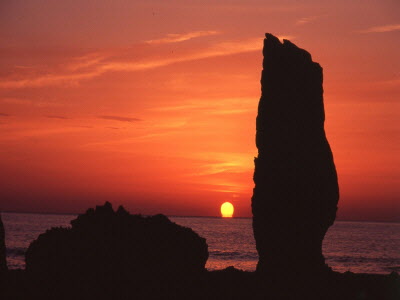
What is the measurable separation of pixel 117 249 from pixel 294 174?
8.56 meters

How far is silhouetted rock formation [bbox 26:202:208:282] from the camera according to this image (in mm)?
29703

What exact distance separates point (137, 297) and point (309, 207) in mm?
9083

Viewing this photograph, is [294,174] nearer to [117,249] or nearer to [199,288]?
[199,288]

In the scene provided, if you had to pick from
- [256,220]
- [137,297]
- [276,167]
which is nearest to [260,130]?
[276,167]

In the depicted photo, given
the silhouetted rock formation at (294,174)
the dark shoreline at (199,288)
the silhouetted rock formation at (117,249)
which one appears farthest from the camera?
the silhouetted rock formation at (294,174)

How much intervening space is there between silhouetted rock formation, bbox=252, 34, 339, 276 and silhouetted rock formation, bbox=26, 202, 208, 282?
3.47 meters

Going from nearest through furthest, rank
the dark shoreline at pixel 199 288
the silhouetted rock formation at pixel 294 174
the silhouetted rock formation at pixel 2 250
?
the silhouetted rock formation at pixel 2 250 < the dark shoreline at pixel 199 288 < the silhouetted rock formation at pixel 294 174

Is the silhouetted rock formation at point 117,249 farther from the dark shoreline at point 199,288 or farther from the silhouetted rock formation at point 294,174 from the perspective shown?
the silhouetted rock formation at point 294,174

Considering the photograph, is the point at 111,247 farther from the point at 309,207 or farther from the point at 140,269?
the point at 309,207

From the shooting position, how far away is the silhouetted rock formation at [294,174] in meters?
31.9

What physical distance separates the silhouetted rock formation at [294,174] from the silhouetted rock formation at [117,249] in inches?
137

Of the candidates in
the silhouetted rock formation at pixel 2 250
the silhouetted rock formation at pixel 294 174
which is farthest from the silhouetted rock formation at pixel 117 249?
the silhouetted rock formation at pixel 294 174

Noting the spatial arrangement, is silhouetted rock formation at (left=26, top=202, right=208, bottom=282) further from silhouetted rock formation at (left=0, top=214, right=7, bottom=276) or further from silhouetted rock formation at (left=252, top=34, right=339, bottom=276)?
silhouetted rock formation at (left=252, top=34, right=339, bottom=276)

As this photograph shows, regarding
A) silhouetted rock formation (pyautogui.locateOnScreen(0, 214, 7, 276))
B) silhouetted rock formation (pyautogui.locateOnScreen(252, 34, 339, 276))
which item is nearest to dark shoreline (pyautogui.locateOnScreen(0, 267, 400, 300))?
silhouetted rock formation (pyautogui.locateOnScreen(0, 214, 7, 276))
